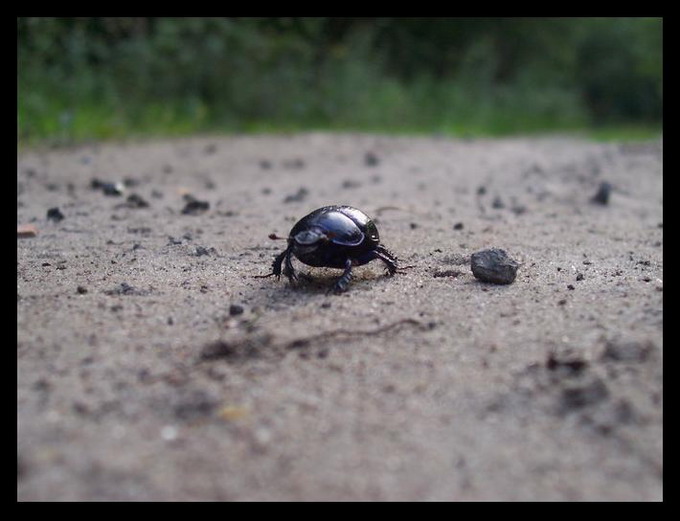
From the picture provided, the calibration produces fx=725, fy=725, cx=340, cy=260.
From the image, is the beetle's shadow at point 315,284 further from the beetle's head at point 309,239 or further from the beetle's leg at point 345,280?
the beetle's head at point 309,239

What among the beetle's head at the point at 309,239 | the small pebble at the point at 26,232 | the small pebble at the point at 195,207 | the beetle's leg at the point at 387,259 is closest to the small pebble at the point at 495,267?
the beetle's leg at the point at 387,259

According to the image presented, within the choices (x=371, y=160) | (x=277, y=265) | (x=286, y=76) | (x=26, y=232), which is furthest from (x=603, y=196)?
(x=286, y=76)

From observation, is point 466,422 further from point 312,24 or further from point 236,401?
point 312,24

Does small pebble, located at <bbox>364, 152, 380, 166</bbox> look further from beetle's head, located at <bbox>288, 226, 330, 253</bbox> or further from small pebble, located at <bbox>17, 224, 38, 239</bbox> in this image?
beetle's head, located at <bbox>288, 226, 330, 253</bbox>

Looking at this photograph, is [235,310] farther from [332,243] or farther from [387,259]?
[387,259]

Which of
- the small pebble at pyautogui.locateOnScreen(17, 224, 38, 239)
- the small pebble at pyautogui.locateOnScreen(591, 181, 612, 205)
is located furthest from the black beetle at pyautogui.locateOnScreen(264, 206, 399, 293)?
the small pebble at pyautogui.locateOnScreen(591, 181, 612, 205)
